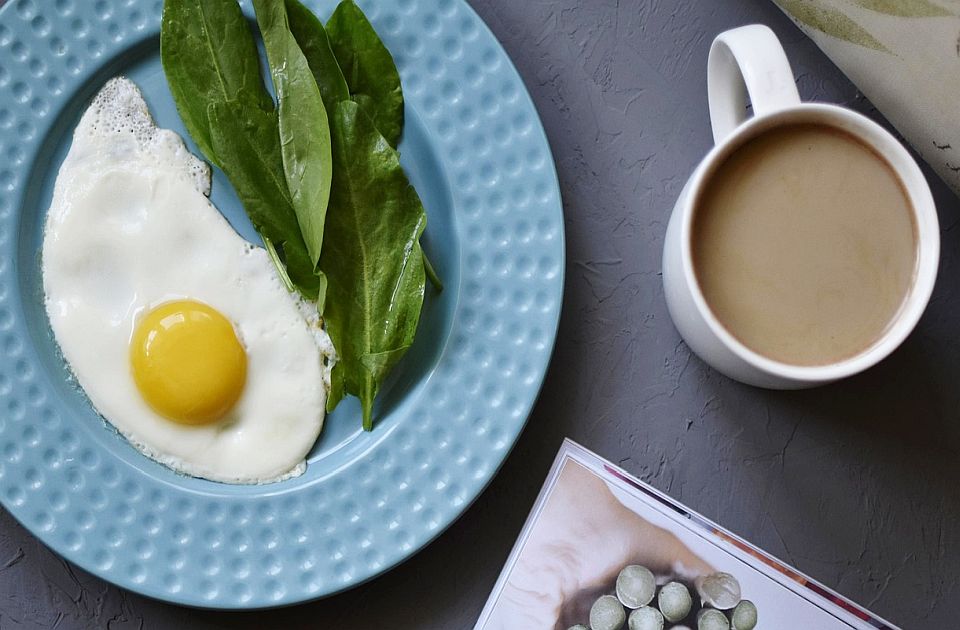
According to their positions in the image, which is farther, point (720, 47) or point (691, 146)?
point (691, 146)

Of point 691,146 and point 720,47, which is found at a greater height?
point 720,47

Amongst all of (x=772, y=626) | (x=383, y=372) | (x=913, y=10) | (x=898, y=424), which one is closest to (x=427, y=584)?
(x=383, y=372)

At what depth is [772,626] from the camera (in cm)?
81

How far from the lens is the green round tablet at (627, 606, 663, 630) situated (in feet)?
2.68

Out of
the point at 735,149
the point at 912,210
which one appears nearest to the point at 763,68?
the point at 735,149

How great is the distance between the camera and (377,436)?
2.59 feet

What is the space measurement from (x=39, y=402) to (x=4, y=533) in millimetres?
171

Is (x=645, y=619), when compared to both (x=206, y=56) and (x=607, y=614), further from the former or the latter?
(x=206, y=56)

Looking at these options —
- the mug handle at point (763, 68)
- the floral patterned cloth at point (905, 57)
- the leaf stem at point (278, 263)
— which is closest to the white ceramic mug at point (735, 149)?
the mug handle at point (763, 68)

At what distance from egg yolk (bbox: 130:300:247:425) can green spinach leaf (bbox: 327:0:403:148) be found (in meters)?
0.25

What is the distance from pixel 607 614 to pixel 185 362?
48 cm

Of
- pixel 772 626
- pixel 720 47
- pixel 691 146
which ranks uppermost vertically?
pixel 720 47

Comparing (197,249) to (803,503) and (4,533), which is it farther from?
(803,503)

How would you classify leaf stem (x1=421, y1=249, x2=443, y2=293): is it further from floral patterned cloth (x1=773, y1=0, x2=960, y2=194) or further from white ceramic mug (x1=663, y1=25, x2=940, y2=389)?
floral patterned cloth (x1=773, y1=0, x2=960, y2=194)
